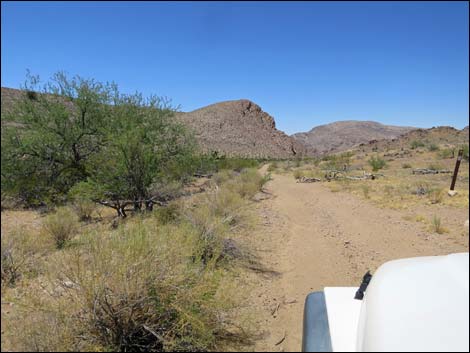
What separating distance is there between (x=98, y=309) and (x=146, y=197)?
633 centimetres

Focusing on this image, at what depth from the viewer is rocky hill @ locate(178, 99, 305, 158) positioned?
44.8 feet

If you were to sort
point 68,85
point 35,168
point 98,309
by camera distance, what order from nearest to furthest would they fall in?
1. point 98,309
2. point 35,168
3. point 68,85

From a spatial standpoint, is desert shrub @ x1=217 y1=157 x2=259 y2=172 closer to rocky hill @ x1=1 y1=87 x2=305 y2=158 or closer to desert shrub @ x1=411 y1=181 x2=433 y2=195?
rocky hill @ x1=1 y1=87 x2=305 y2=158

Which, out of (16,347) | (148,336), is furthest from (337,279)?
(16,347)

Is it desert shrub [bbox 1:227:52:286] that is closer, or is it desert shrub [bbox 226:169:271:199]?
desert shrub [bbox 1:227:52:286]

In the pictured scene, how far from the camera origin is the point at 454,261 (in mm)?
1367

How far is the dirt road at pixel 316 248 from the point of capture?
352 centimetres

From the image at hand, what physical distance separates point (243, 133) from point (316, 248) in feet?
58.8

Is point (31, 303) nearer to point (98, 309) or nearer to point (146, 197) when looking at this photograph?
point (98, 309)

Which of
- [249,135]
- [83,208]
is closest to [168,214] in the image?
[83,208]

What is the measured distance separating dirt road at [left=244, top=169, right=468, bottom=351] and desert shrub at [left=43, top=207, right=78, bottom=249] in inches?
120

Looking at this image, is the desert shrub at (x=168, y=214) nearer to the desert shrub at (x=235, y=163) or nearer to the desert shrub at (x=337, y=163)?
the desert shrub at (x=235, y=163)

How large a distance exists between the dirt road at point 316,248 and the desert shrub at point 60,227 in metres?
3.04

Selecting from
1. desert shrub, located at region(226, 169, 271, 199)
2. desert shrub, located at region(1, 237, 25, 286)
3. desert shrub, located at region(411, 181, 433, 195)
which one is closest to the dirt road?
desert shrub, located at region(226, 169, 271, 199)
